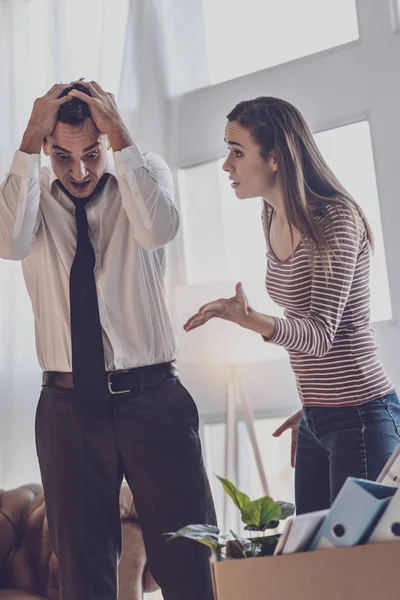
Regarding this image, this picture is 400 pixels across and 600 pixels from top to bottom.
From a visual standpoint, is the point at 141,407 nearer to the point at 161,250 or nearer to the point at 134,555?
the point at 161,250

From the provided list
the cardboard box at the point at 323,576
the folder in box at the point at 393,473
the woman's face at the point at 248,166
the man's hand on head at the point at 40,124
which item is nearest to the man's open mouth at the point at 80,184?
the man's hand on head at the point at 40,124

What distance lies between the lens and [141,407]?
4.90 feet

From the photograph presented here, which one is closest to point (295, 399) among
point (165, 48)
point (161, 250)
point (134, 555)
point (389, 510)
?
point (134, 555)

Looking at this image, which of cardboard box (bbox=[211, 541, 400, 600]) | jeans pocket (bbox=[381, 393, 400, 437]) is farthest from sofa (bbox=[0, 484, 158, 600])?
cardboard box (bbox=[211, 541, 400, 600])

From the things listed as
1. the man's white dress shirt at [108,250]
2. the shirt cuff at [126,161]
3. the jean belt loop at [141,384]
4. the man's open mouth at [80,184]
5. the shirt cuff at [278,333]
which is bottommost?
the jean belt loop at [141,384]

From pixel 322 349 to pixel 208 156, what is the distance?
1639 millimetres

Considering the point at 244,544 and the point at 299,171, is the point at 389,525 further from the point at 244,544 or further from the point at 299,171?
the point at 299,171

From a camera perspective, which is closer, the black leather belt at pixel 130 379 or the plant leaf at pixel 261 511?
the plant leaf at pixel 261 511

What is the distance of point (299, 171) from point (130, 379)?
537 millimetres

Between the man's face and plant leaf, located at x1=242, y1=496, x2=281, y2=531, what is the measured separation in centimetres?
92

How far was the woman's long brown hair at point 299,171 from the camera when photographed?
4.89 ft

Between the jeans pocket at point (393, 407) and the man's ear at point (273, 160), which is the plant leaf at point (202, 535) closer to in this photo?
the jeans pocket at point (393, 407)

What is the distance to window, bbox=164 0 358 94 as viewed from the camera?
9.02 ft

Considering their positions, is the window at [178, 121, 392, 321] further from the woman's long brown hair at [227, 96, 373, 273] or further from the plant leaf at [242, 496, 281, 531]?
the plant leaf at [242, 496, 281, 531]
